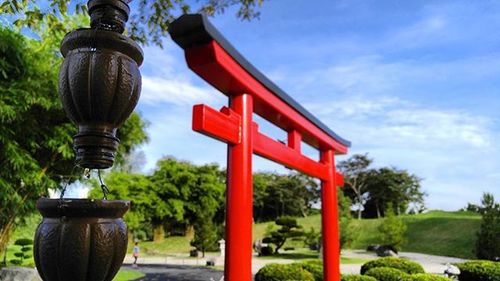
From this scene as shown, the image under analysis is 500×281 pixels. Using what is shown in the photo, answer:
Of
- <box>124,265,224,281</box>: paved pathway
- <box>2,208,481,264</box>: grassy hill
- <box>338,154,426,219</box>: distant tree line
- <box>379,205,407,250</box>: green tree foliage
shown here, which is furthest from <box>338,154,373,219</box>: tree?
<box>124,265,224,281</box>: paved pathway

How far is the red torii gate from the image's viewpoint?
2578 mm

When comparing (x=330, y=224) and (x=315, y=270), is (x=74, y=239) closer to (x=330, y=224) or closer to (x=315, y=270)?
(x=330, y=224)

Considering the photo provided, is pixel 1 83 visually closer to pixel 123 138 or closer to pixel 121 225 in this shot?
pixel 123 138

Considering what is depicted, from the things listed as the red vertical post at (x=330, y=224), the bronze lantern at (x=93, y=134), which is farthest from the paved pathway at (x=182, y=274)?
the bronze lantern at (x=93, y=134)

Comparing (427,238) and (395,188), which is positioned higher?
(395,188)

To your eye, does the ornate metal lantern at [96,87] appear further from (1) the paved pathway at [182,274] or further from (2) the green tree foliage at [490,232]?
(2) the green tree foliage at [490,232]

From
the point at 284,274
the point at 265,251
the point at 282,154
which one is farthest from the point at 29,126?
the point at 265,251

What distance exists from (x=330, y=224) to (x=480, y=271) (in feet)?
16.4

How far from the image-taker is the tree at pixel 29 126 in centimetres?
716

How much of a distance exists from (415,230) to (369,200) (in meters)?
10.5

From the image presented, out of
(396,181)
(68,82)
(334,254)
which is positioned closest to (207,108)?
(68,82)

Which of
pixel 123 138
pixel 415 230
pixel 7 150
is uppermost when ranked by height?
pixel 123 138

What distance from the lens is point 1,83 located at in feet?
23.9

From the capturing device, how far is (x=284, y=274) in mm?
6430
